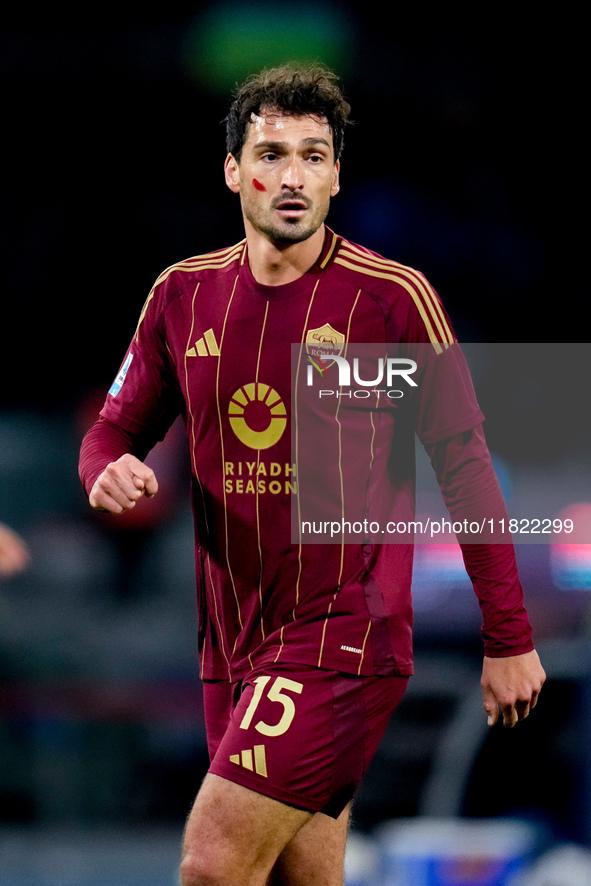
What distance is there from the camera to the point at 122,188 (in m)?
6.44

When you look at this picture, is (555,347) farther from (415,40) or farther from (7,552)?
(7,552)

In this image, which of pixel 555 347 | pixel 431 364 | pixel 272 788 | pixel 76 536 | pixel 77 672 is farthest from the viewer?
pixel 555 347

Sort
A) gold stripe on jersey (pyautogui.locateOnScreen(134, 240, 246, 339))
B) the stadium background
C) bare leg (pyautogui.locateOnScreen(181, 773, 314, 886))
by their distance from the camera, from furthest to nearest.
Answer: the stadium background, gold stripe on jersey (pyautogui.locateOnScreen(134, 240, 246, 339)), bare leg (pyautogui.locateOnScreen(181, 773, 314, 886))

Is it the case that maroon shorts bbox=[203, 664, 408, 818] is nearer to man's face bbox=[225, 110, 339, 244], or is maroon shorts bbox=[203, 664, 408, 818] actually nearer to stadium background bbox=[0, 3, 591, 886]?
man's face bbox=[225, 110, 339, 244]

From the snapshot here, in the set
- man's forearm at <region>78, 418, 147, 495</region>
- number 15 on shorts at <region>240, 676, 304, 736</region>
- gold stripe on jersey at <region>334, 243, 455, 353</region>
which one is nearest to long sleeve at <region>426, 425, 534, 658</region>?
gold stripe on jersey at <region>334, 243, 455, 353</region>

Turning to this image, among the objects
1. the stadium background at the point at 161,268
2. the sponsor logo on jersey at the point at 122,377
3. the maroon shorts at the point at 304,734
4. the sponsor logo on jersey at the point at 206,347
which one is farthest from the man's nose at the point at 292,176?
the stadium background at the point at 161,268

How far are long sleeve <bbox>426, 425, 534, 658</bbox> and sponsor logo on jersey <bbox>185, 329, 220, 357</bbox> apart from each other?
23.3 inches

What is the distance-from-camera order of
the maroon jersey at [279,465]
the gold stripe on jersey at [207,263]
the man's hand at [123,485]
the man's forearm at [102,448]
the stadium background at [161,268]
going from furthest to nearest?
the stadium background at [161,268] < the gold stripe on jersey at [207,263] < the man's forearm at [102,448] < the maroon jersey at [279,465] < the man's hand at [123,485]

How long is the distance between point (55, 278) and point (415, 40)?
2.44 m

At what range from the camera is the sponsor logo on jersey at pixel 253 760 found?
231 centimetres

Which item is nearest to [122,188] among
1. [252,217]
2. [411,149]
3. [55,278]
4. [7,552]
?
[55,278]

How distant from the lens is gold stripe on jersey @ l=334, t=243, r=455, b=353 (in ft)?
8.47

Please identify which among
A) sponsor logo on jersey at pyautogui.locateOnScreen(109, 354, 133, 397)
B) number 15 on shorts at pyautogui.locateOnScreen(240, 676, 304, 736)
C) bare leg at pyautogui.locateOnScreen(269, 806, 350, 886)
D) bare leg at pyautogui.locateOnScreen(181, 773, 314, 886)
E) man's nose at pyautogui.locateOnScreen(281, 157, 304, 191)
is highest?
man's nose at pyautogui.locateOnScreen(281, 157, 304, 191)

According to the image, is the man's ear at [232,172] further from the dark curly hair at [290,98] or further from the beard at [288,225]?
the beard at [288,225]
